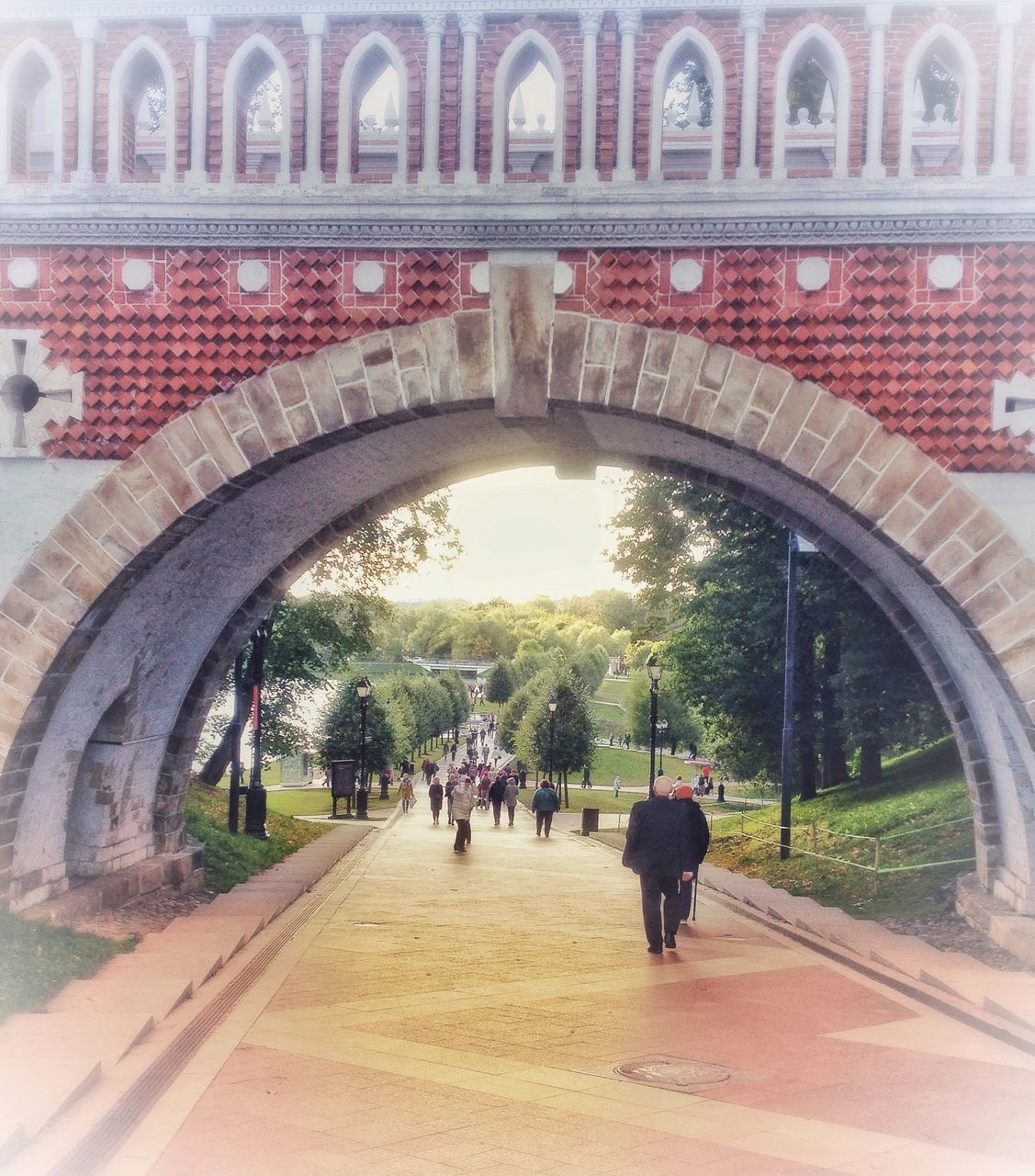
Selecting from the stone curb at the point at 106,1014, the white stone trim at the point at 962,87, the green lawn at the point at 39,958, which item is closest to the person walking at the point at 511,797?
the stone curb at the point at 106,1014

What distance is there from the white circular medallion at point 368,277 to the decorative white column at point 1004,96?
427 centimetres

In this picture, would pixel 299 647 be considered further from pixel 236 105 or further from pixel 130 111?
pixel 236 105

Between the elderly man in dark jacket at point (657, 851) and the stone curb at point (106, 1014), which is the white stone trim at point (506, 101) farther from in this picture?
the stone curb at point (106, 1014)

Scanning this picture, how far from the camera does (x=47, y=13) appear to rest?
11.3 meters

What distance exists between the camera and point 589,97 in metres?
10.8

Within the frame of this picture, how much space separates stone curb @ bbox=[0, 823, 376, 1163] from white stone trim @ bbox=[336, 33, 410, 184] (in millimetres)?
5636

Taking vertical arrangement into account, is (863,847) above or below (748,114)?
below

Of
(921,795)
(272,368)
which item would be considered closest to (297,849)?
(921,795)

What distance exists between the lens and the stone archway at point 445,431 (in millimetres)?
10359

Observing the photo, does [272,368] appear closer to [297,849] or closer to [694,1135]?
[694,1135]

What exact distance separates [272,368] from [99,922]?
449 cm

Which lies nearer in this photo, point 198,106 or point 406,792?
point 198,106

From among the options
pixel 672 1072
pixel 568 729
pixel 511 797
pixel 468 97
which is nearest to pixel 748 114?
pixel 468 97

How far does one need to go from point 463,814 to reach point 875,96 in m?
15.1
